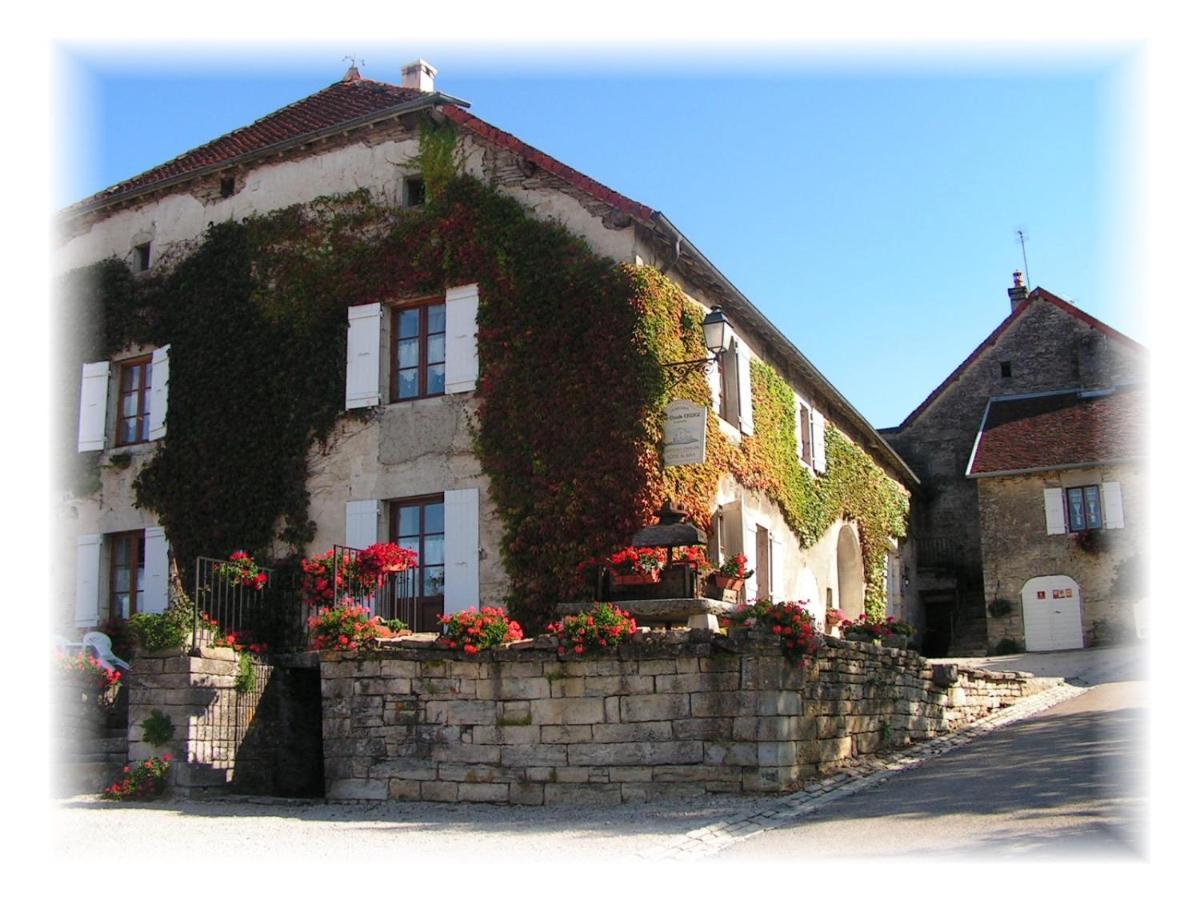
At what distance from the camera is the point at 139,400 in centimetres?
1631

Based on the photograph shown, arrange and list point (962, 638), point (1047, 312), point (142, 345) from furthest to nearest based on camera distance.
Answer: point (1047, 312) → point (962, 638) → point (142, 345)

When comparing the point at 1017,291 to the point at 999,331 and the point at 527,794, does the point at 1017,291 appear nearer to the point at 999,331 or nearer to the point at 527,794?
the point at 999,331

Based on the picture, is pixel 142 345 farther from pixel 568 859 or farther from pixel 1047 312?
pixel 1047 312

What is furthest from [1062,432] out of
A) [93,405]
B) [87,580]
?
[87,580]

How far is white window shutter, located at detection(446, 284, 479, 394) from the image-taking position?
45.3 ft

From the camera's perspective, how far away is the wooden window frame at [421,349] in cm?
1430

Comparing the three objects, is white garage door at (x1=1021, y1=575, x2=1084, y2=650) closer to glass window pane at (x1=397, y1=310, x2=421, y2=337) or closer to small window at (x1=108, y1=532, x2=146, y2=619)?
glass window pane at (x1=397, y1=310, x2=421, y2=337)

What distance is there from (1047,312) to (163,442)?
20415 mm

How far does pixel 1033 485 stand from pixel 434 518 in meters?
14.5

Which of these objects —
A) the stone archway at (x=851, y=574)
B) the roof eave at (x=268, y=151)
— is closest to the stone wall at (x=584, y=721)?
the roof eave at (x=268, y=151)

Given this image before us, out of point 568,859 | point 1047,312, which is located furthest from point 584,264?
point 1047,312

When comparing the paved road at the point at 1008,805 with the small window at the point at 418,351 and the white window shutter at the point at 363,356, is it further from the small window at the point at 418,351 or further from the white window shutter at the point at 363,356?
the white window shutter at the point at 363,356

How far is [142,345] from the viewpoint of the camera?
16.3m

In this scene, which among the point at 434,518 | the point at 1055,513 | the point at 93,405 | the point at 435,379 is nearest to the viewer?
the point at 434,518
